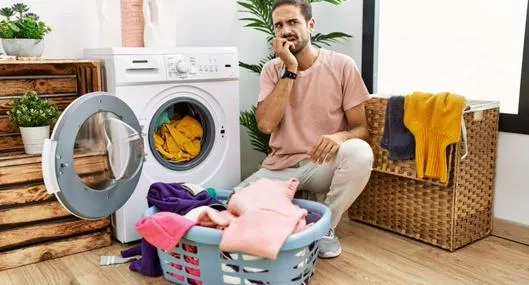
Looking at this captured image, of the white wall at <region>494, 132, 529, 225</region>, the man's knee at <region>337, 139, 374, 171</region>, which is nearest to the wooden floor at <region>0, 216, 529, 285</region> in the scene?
the white wall at <region>494, 132, 529, 225</region>

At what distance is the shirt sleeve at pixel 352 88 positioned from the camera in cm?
210

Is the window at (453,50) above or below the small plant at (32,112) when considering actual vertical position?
above

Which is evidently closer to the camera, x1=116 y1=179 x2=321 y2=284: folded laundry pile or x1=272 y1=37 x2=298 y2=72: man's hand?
x1=116 y1=179 x2=321 y2=284: folded laundry pile

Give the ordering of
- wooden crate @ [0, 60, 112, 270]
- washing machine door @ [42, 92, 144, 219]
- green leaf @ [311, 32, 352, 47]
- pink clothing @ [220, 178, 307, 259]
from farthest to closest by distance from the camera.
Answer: green leaf @ [311, 32, 352, 47], wooden crate @ [0, 60, 112, 270], washing machine door @ [42, 92, 144, 219], pink clothing @ [220, 178, 307, 259]

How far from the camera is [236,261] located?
5.06 ft

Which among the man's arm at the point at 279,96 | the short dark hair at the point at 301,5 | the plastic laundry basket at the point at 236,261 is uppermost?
the short dark hair at the point at 301,5

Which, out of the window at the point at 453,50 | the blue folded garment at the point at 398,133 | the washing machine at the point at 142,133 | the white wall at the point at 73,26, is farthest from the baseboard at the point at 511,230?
the white wall at the point at 73,26

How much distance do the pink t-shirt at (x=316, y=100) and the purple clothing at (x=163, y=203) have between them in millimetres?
426

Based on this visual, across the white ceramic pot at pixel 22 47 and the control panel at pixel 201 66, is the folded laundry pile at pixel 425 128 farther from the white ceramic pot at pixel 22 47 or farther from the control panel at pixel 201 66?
the white ceramic pot at pixel 22 47

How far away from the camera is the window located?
82.7 inches

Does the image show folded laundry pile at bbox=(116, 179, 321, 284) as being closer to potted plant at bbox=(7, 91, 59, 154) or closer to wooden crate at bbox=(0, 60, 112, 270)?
wooden crate at bbox=(0, 60, 112, 270)

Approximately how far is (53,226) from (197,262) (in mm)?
720

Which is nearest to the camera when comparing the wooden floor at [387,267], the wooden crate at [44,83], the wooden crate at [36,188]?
the wooden floor at [387,267]

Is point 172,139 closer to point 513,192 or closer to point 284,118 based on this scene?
point 284,118
